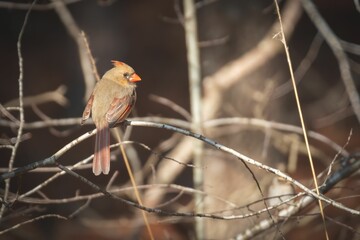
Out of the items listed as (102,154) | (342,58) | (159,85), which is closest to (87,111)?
(102,154)

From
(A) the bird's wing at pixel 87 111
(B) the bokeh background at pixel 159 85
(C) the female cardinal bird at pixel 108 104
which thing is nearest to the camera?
(C) the female cardinal bird at pixel 108 104

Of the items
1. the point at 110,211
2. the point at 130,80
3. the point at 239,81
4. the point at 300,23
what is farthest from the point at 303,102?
the point at 130,80

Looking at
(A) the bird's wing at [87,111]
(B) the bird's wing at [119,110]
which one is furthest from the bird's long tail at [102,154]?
(A) the bird's wing at [87,111]

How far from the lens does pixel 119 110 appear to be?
10.2 feet

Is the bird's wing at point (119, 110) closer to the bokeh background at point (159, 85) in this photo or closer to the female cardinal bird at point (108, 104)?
the female cardinal bird at point (108, 104)

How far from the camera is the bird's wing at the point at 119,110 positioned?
3034mm

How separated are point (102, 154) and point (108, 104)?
1.80ft

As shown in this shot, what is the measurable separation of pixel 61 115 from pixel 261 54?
5.21 metres

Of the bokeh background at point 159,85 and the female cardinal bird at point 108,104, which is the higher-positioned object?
the bokeh background at point 159,85

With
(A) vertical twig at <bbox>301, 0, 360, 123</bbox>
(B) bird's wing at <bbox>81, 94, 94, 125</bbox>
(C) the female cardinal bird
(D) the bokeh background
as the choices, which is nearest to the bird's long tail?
(C) the female cardinal bird

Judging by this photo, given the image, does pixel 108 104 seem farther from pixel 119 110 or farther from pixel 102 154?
pixel 102 154

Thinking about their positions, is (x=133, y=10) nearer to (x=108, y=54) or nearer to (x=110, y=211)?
(x=108, y=54)

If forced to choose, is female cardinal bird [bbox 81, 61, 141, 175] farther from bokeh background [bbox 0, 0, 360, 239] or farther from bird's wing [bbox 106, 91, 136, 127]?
bokeh background [bbox 0, 0, 360, 239]

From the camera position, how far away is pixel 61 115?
10305 millimetres
